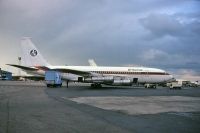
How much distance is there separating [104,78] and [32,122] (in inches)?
→ 1508

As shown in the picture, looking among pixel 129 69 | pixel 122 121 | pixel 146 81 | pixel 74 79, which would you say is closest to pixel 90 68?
pixel 74 79

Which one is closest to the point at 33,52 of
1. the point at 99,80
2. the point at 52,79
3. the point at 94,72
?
the point at 52,79

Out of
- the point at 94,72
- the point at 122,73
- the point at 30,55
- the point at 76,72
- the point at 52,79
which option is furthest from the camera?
the point at 30,55

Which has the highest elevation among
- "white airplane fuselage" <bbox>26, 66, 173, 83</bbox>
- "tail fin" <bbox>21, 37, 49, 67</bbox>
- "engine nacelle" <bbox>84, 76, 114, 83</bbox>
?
"tail fin" <bbox>21, 37, 49, 67</bbox>

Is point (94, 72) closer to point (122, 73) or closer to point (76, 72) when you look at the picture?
point (76, 72)

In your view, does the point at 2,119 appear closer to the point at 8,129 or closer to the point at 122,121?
the point at 8,129

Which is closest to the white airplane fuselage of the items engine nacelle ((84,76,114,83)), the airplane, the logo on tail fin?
the airplane

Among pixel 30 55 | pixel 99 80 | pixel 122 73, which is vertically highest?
pixel 30 55

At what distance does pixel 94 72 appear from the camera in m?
54.4

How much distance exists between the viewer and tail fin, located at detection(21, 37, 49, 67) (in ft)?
190

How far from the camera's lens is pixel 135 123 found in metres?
13.0

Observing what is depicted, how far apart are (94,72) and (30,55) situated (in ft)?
42.9

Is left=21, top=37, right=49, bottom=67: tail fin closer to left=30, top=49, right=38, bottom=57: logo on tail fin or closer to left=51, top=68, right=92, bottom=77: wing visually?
left=30, top=49, right=38, bottom=57: logo on tail fin

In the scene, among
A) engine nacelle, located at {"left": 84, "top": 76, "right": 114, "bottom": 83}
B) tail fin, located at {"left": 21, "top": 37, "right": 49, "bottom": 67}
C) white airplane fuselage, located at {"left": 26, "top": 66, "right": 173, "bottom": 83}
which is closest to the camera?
engine nacelle, located at {"left": 84, "top": 76, "right": 114, "bottom": 83}
